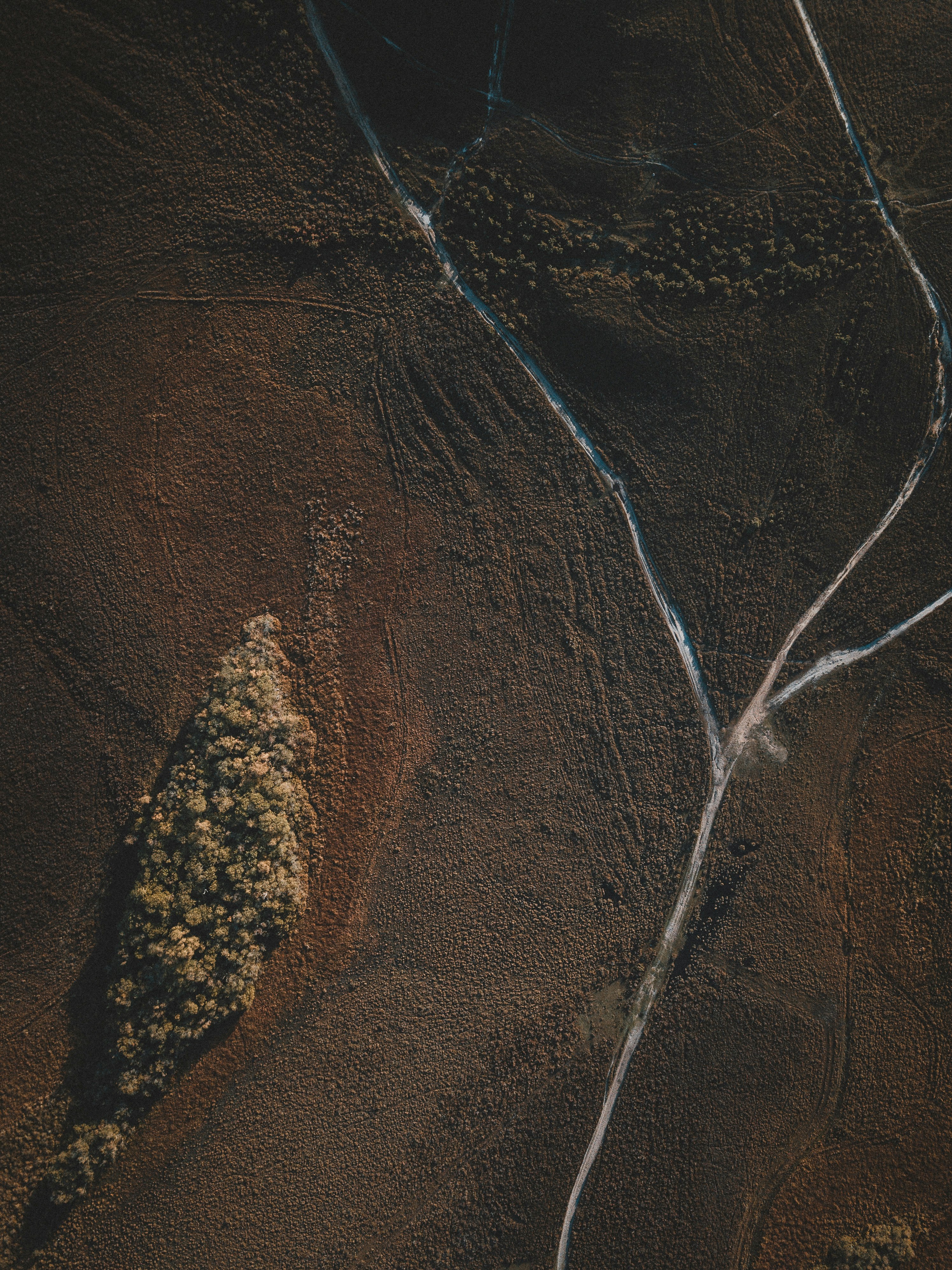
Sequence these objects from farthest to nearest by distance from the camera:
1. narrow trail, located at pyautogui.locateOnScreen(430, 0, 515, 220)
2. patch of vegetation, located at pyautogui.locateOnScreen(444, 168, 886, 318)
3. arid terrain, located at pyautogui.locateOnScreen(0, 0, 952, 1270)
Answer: patch of vegetation, located at pyautogui.locateOnScreen(444, 168, 886, 318), narrow trail, located at pyautogui.locateOnScreen(430, 0, 515, 220), arid terrain, located at pyautogui.locateOnScreen(0, 0, 952, 1270)

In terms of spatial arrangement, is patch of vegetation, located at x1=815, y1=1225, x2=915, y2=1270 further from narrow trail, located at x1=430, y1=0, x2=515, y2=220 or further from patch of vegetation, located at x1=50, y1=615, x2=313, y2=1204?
narrow trail, located at x1=430, y1=0, x2=515, y2=220

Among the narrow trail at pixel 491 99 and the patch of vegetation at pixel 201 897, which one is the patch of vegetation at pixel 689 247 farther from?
the patch of vegetation at pixel 201 897

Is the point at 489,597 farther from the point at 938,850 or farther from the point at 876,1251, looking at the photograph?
the point at 876,1251

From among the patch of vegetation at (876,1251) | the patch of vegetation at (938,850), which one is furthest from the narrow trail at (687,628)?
the patch of vegetation at (876,1251)

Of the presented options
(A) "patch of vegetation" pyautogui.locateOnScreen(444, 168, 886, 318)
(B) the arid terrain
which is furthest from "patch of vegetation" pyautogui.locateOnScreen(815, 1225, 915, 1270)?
(A) "patch of vegetation" pyautogui.locateOnScreen(444, 168, 886, 318)

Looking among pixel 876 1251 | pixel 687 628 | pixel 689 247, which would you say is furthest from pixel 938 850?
pixel 689 247

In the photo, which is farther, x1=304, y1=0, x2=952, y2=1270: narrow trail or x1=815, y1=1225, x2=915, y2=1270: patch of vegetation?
x1=815, y1=1225, x2=915, y2=1270: patch of vegetation

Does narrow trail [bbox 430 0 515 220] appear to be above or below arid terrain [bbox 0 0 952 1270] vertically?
above
